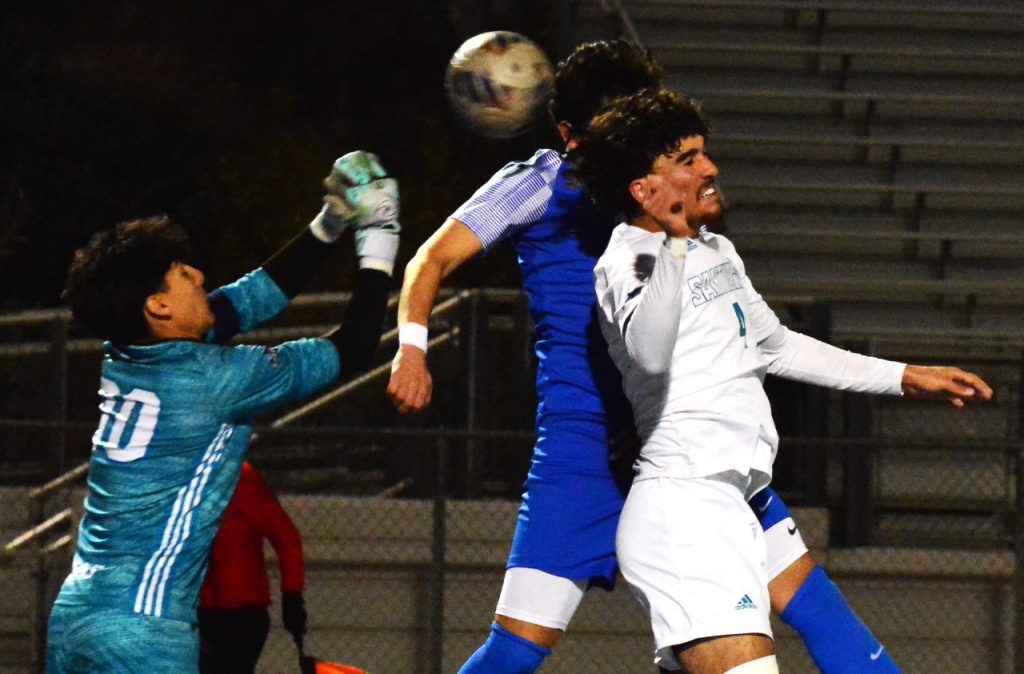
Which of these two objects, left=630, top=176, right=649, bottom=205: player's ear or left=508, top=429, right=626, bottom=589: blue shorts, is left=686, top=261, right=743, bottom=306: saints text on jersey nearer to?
left=630, top=176, right=649, bottom=205: player's ear

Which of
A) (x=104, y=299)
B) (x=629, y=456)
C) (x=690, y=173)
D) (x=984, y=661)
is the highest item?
(x=690, y=173)

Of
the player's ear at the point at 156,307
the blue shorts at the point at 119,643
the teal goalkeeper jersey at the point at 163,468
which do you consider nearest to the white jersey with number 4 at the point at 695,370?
the teal goalkeeper jersey at the point at 163,468

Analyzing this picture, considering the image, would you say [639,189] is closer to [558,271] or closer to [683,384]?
[683,384]

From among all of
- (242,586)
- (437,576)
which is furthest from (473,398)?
(242,586)

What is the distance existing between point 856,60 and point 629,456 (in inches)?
302

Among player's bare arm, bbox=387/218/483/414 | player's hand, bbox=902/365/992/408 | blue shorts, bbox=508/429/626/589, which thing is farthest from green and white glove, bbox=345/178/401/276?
player's hand, bbox=902/365/992/408

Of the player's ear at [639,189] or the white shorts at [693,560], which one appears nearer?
the white shorts at [693,560]

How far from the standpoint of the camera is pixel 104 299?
353 centimetres

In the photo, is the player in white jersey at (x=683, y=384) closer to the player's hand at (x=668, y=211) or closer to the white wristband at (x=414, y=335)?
the player's hand at (x=668, y=211)

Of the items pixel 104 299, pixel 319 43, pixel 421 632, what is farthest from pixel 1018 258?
pixel 104 299

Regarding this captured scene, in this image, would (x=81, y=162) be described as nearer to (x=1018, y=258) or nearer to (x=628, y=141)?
(x=1018, y=258)

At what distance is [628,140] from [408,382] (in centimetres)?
70

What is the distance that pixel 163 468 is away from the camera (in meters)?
3.53

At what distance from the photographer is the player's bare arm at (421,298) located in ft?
12.4
